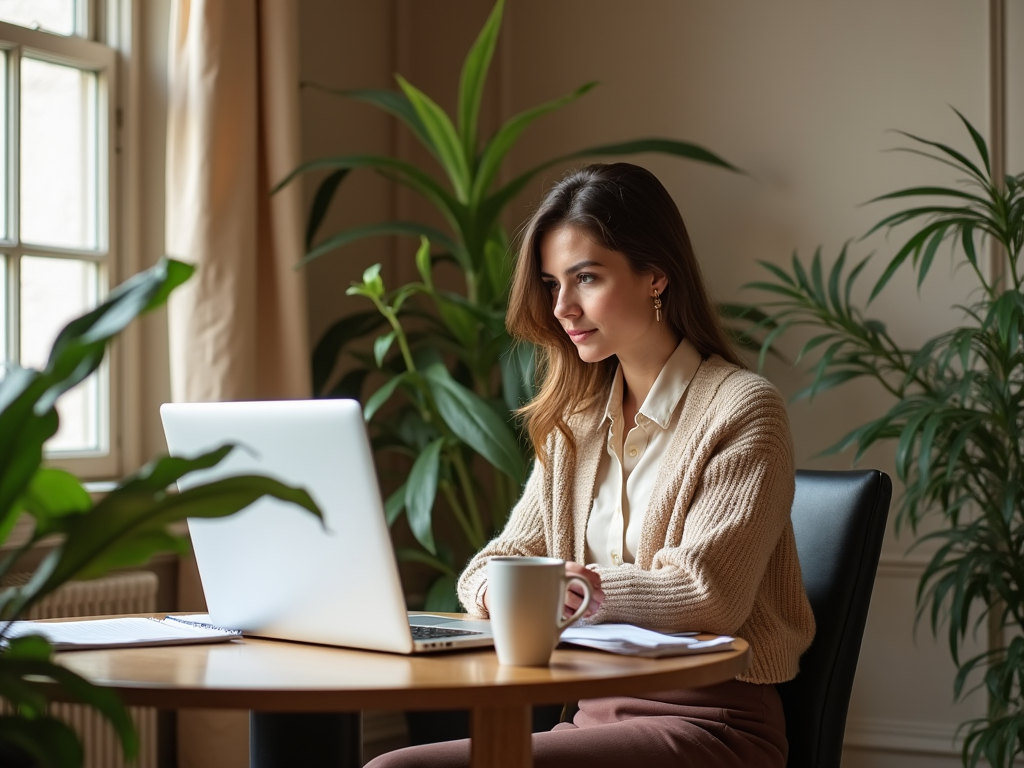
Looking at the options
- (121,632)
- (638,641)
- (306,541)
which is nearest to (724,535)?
(638,641)

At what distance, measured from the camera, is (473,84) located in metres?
2.82

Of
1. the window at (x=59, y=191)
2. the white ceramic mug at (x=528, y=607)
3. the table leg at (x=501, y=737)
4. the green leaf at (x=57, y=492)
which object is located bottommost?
the table leg at (x=501, y=737)

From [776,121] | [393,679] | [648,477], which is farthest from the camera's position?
[776,121]

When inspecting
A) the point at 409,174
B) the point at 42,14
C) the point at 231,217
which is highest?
the point at 42,14

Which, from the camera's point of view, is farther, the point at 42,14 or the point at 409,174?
the point at 409,174

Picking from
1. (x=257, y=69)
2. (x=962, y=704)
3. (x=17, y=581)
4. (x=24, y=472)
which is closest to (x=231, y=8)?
(x=257, y=69)

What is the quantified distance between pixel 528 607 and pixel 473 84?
1896 mm

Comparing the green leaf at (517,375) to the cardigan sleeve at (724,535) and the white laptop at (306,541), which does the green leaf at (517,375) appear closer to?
the cardigan sleeve at (724,535)

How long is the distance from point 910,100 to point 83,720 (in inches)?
93.3

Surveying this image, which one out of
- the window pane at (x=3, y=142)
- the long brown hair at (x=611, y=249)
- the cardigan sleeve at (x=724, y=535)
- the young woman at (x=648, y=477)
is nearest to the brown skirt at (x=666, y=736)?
the young woman at (x=648, y=477)

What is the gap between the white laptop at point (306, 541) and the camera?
3.94 ft

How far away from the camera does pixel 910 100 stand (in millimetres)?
2971

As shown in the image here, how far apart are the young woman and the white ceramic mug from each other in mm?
185

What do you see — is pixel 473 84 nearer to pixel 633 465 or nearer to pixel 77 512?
pixel 633 465
